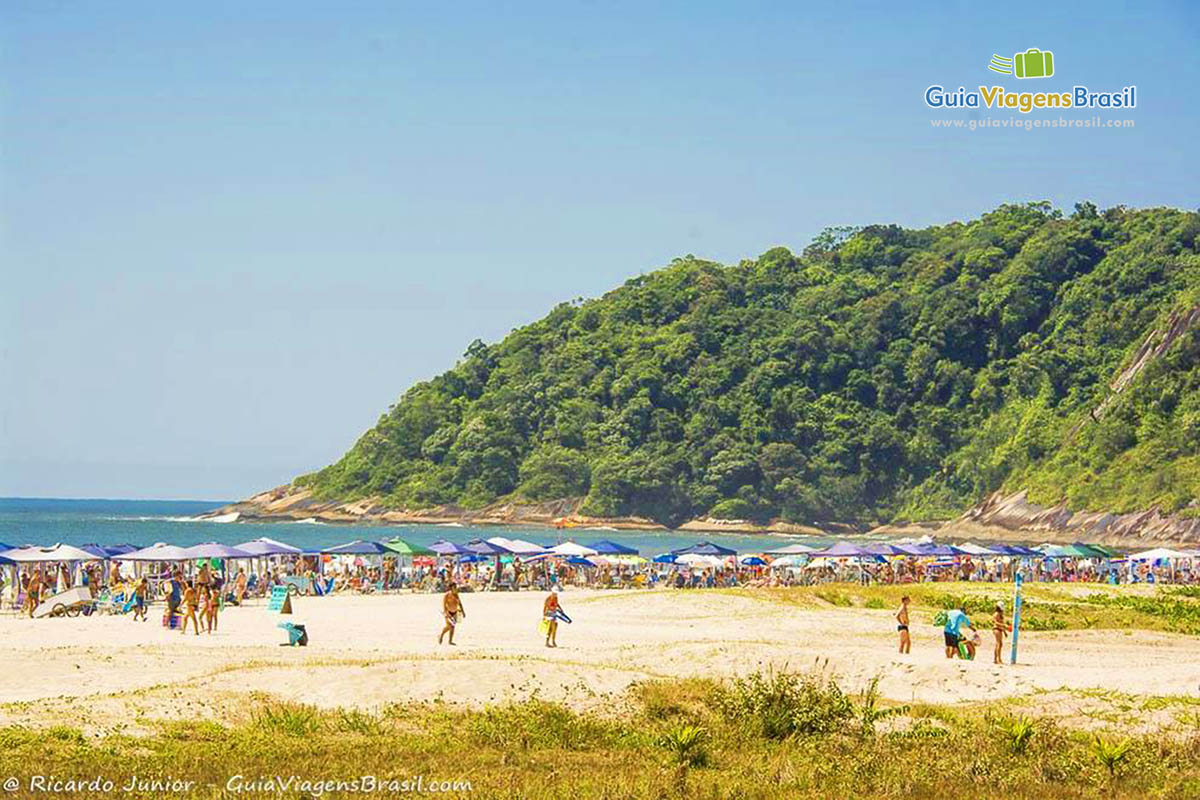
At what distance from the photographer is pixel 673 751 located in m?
18.0

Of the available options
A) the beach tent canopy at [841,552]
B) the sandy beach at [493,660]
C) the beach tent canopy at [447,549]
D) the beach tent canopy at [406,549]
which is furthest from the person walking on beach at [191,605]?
the beach tent canopy at [841,552]

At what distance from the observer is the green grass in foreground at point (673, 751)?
1602 centimetres

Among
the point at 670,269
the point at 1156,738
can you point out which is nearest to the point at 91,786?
the point at 1156,738

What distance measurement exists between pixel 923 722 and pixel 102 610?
75.6 feet

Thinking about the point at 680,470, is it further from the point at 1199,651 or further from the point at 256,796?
the point at 256,796

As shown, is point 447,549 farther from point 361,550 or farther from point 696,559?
point 696,559

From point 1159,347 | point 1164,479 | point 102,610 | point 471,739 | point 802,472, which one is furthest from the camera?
point 802,472

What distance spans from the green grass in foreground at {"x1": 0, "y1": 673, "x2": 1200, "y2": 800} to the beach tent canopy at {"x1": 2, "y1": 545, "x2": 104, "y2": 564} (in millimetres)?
24153

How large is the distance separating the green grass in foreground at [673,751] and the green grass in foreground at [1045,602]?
1686 cm

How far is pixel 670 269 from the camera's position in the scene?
6983 inches

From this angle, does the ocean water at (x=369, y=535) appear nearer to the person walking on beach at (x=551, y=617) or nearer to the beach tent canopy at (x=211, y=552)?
the beach tent canopy at (x=211, y=552)

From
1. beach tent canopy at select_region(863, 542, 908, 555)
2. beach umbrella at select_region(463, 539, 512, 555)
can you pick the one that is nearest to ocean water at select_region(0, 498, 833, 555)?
beach tent canopy at select_region(863, 542, 908, 555)

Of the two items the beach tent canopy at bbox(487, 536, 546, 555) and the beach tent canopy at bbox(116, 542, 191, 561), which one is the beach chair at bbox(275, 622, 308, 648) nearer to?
the beach tent canopy at bbox(116, 542, 191, 561)

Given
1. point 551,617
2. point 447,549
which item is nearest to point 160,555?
point 447,549
